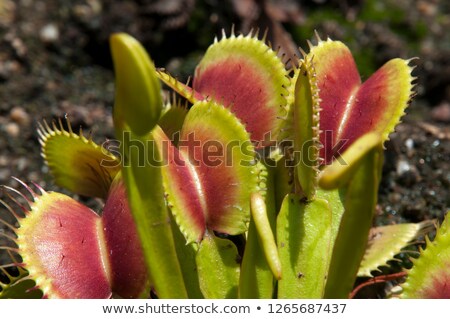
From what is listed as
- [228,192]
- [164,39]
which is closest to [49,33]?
[164,39]

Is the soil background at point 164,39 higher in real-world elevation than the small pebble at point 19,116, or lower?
higher

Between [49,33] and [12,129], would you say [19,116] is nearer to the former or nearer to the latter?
[12,129]

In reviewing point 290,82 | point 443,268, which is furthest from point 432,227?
point 290,82

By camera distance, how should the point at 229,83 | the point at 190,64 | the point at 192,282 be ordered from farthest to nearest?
the point at 190,64, the point at 229,83, the point at 192,282

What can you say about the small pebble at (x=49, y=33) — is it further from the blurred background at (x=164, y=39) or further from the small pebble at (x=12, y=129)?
the small pebble at (x=12, y=129)

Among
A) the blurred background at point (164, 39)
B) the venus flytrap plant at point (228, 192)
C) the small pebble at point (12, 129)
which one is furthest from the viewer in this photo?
the blurred background at point (164, 39)

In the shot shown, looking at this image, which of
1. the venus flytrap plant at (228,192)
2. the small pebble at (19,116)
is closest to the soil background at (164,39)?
the small pebble at (19,116)

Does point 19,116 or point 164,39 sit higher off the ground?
point 164,39

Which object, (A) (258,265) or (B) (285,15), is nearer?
(A) (258,265)
